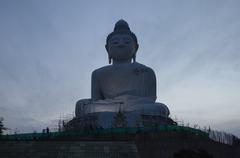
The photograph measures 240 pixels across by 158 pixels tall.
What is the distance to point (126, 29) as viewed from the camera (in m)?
25.0

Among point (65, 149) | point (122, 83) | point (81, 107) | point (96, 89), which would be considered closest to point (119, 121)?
point (81, 107)

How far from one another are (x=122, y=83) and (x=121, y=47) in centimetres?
211

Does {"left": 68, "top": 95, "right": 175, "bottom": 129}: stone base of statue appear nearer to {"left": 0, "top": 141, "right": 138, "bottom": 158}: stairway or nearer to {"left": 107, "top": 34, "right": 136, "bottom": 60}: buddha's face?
{"left": 107, "top": 34, "right": 136, "bottom": 60}: buddha's face

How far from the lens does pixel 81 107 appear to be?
72.5 feet

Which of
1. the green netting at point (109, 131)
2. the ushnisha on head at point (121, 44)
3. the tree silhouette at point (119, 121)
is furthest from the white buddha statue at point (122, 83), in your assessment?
the green netting at point (109, 131)

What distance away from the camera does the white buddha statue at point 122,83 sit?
21.6 meters

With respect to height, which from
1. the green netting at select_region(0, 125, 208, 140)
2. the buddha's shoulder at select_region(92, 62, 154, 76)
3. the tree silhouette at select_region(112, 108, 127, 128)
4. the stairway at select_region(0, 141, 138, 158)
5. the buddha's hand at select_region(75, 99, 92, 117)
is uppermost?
the buddha's shoulder at select_region(92, 62, 154, 76)

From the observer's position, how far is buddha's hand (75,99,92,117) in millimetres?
21922

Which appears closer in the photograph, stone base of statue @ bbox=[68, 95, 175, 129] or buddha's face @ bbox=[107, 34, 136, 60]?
stone base of statue @ bbox=[68, 95, 175, 129]

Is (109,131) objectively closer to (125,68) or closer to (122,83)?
(122,83)

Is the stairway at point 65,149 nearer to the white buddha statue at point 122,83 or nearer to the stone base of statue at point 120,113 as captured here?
the stone base of statue at point 120,113

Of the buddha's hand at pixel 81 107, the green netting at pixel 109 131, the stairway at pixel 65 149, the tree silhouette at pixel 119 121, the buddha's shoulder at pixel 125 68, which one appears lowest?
the stairway at pixel 65 149

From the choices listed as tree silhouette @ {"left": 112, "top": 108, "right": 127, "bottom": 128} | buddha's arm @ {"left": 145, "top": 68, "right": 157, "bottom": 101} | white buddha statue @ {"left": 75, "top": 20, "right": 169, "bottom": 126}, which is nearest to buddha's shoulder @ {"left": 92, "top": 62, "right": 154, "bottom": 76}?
white buddha statue @ {"left": 75, "top": 20, "right": 169, "bottom": 126}

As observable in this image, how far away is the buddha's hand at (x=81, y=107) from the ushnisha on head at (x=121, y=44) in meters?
3.37
